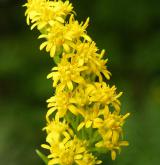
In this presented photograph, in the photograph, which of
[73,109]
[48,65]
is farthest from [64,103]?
[48,65]

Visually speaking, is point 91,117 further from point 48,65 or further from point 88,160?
point 48,65

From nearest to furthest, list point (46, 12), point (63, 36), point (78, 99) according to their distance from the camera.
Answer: point (78, 99)
point (63, 36)
point (46, 12)

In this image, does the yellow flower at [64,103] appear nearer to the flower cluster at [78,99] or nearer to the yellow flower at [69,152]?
the flower cluster at [78,99]

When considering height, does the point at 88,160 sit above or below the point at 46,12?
below

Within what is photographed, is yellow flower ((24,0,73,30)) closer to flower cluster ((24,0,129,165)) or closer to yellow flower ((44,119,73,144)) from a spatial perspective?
flower cluster ((24,0,129,165))

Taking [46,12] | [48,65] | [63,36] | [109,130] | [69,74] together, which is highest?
[48,65]
